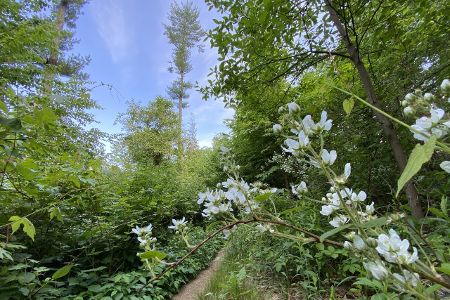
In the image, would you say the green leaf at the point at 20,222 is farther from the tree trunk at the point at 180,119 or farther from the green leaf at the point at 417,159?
the tree trunk at the point at 180,119

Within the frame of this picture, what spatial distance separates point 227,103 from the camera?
3.10 metres

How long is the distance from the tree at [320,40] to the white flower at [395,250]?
1816 millimetres

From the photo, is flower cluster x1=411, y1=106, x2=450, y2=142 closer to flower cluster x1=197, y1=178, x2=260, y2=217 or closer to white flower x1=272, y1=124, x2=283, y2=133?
white flower x1=272, y1=124, x2=283, y2=133

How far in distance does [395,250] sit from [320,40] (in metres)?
2.70

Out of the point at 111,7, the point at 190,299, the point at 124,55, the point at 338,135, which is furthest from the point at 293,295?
the point at 124,55

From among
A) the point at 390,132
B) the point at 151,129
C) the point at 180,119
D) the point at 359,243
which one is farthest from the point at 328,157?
the point at 180,119

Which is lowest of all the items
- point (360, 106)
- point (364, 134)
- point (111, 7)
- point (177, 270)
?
point (177, 270)

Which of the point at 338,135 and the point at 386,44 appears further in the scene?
the point at 338,135

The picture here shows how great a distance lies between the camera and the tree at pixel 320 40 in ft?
7.45

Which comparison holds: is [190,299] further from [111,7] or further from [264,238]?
[111,7]

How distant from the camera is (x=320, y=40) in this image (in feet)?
9.06

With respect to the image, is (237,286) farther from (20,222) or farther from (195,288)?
(20,222)

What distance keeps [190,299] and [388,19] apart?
3.47 m

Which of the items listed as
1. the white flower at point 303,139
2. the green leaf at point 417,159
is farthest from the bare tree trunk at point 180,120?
the green leaf at point 417,159
